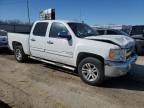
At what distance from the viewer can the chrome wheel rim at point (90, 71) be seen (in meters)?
6.32

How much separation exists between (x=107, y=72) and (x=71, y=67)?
1.47 metres

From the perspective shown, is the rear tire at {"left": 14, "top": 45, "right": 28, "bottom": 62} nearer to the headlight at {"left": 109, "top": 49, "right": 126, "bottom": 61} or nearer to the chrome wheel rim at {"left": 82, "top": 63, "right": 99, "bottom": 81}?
the chrome wheel rim at {"left": 82, "top": 63, "right": 99, "bottom": 81}

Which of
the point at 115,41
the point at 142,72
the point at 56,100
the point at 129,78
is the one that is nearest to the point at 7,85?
the point at 56,100

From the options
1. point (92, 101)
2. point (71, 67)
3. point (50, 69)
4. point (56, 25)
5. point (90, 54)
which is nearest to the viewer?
point (92, 101)

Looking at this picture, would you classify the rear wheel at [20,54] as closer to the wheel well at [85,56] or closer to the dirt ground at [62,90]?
the dirt ground at [62,90]

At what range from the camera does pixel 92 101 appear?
511 cm

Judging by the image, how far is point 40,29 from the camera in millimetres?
8242

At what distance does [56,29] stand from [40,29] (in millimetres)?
933

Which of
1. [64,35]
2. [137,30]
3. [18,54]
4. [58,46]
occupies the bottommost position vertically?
[18,54]

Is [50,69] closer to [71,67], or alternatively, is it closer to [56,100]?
[71,67]

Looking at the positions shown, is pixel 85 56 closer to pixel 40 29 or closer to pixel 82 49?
pixel 82 49

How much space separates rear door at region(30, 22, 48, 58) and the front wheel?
2.01 m

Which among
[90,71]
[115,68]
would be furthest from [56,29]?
[115,68]

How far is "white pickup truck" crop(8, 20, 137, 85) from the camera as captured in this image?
6.00 metres
